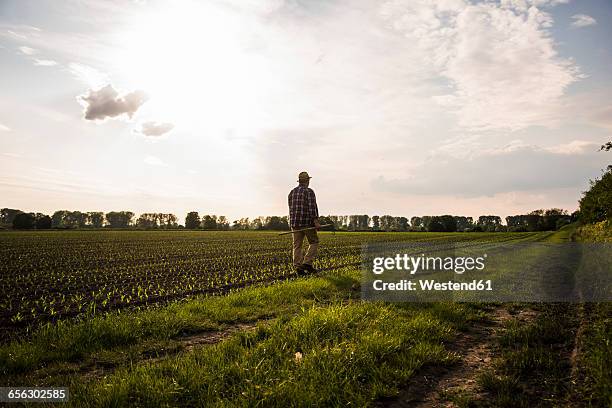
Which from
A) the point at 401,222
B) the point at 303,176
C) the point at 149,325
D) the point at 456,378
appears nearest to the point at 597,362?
the point at 456,378

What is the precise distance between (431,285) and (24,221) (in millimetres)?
107278

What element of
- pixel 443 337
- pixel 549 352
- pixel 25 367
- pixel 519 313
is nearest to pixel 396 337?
pixel 443 337

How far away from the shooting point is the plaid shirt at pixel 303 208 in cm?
1162

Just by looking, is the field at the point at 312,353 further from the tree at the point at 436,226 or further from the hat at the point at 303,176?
the tree at the point at 436,226

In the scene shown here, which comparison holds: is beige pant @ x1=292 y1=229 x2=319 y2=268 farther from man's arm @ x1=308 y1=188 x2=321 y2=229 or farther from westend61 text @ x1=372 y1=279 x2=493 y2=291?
westend61 text @ x1=372 y1=279 x2=493 y2=291

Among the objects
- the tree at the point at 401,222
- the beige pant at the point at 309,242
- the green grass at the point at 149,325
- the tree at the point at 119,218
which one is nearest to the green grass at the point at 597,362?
the green grass at the point at 149,325

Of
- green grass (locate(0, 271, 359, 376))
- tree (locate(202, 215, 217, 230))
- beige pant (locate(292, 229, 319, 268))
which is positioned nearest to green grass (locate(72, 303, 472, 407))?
green grass (locate(0, 271, 359, 376))

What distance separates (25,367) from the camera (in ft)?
15.0

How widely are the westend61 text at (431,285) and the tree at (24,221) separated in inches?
4154

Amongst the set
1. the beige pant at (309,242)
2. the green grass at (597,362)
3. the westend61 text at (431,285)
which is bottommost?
the westend61 text at (431,285)

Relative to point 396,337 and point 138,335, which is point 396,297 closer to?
point 396,337

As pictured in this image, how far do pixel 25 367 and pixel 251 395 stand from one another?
3.18 meters

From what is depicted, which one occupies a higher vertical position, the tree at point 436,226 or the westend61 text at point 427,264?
the tree at point 436,226

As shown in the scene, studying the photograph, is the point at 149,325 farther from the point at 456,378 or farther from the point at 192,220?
the point at 192,220
